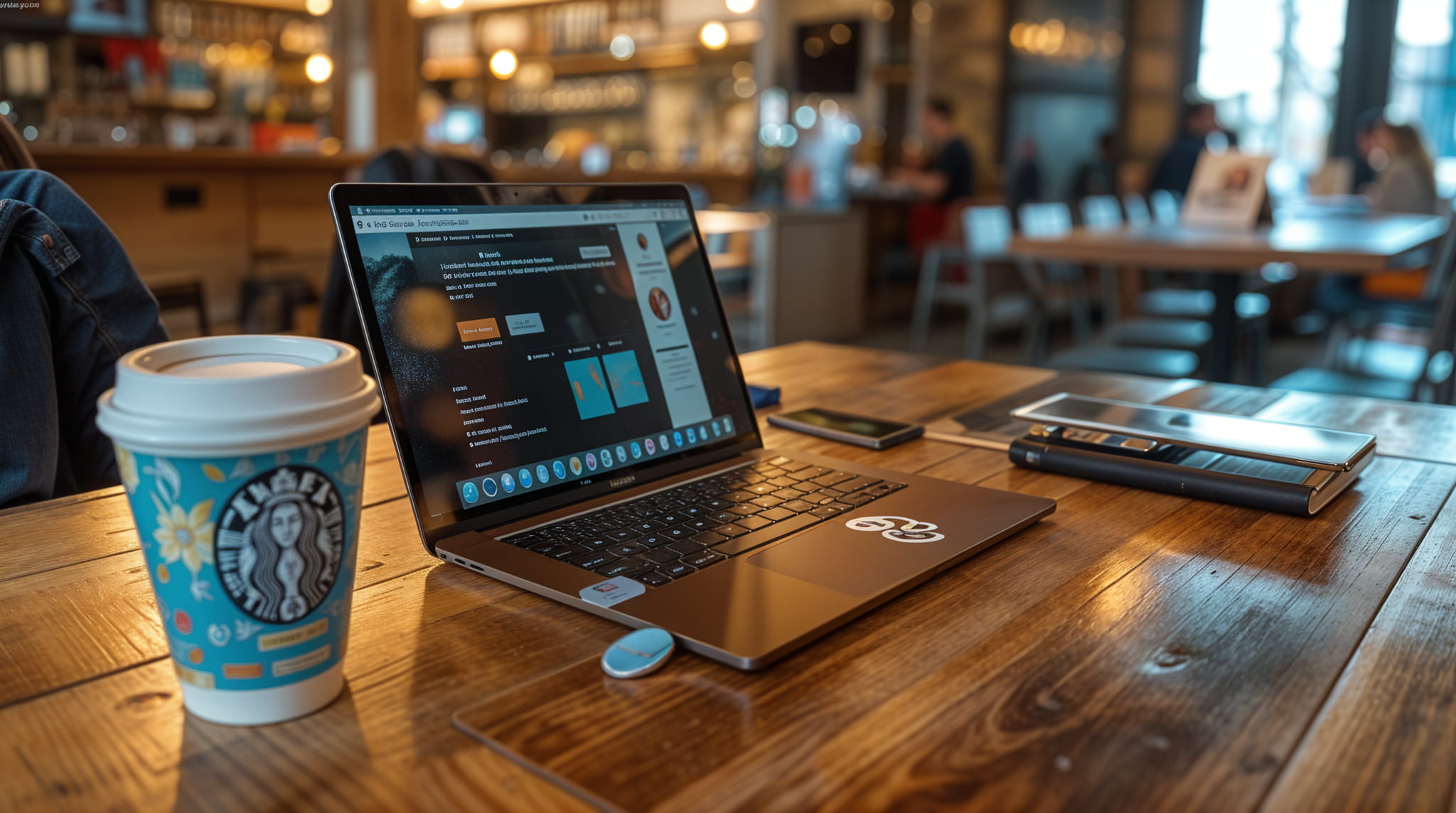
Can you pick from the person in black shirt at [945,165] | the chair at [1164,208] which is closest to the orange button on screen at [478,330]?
the chair at [1164,208]

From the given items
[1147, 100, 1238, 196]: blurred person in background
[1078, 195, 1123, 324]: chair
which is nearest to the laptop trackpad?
[1078, 195, 1123, 324]: chair

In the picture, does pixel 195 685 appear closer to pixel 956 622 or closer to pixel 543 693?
pixel 543 693

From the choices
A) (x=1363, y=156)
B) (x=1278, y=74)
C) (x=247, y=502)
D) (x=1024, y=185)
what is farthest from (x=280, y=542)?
(x=1278, y=74)

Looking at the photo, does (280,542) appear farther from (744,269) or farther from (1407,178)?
(1407,178)

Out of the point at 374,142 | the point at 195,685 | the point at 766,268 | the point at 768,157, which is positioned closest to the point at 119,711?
the point at 195,685

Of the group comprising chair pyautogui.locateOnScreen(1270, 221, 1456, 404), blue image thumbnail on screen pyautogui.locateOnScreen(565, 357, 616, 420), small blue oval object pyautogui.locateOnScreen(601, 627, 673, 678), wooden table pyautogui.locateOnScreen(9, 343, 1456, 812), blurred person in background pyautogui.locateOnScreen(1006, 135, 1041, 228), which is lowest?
chair pyautogui.locateOnScreen(1270, 221, 1456, 404)

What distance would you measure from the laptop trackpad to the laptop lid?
6.9 inches

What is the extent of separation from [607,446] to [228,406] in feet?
1.34

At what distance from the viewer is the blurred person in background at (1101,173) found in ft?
25.3

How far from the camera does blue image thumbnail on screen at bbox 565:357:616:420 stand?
2.59 feet

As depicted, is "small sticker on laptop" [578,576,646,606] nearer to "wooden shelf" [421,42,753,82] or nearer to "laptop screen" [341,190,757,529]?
"laptop screen" [341,190,757,529]

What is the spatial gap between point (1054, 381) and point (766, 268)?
4568 mm

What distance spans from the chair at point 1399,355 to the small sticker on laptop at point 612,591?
2781 mm

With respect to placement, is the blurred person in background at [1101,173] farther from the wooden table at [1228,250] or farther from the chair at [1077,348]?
the wooden table at [1228,250]
